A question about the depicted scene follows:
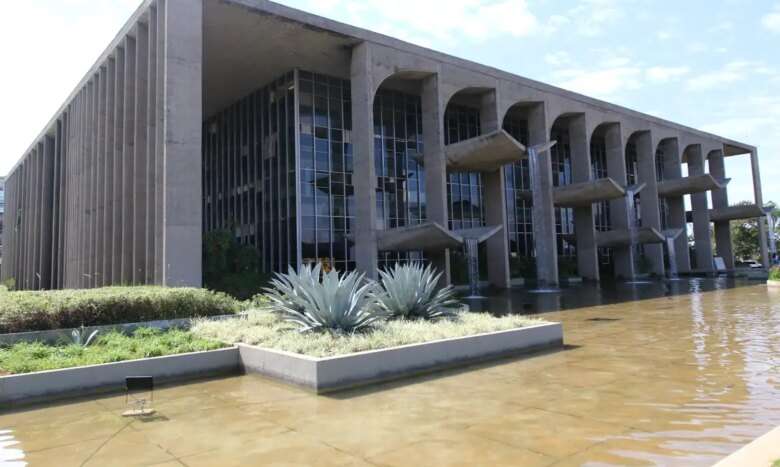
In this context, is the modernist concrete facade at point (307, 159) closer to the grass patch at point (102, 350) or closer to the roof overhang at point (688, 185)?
the roof overhang at point (688, 185)

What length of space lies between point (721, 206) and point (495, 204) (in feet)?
106

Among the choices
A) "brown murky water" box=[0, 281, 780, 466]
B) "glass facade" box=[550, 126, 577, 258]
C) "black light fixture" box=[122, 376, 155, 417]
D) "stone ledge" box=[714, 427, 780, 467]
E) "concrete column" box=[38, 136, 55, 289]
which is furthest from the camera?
"glass facade" box=[550, 126, 577, 258]

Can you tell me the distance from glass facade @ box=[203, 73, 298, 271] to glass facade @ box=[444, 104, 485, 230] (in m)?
11.8

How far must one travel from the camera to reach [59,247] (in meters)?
39.5

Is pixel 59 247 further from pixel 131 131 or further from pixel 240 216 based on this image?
pixel 131 131

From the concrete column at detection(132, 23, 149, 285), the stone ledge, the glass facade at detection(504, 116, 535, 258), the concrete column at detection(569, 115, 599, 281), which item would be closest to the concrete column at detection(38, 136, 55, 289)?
the concrete column at detection(132, 23, 149, 285)

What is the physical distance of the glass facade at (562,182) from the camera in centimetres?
4556

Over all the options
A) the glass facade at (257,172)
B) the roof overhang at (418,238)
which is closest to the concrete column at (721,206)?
the roof overhang at (418,238)

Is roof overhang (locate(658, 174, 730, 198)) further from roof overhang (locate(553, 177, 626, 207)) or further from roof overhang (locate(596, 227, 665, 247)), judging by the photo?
roof overhang (locate(553, 177, 626, 207))

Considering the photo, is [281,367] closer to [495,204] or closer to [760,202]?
[495,204]

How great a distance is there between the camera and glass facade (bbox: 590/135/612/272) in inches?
1928

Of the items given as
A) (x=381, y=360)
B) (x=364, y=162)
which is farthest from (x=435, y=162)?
(x=381, y=360)

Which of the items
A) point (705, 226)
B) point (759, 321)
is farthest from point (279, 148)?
point (705, 226)

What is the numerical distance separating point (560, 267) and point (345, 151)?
18917 millimetres
